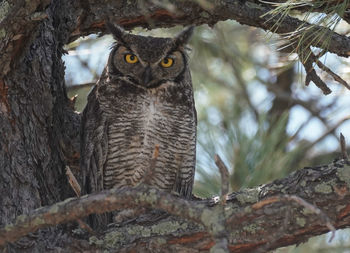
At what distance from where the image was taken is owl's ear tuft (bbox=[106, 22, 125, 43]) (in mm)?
2690

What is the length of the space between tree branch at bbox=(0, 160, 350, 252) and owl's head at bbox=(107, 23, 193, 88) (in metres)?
0.97

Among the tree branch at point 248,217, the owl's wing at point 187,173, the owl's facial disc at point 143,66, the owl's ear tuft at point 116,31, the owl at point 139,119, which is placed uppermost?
the owl's ear tuft at point 116,31

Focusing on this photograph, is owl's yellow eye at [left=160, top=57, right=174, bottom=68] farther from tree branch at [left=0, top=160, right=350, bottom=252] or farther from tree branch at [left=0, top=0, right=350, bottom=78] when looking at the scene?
tree branch at [left=0, top=160, right=350, bottom=252]

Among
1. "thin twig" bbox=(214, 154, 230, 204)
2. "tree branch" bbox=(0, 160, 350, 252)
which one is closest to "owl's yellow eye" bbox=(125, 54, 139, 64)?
"tree branch" bbox=(0, 160, 350, 252)

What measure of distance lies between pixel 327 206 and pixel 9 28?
1.17 metres

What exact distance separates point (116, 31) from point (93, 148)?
1.73 ft

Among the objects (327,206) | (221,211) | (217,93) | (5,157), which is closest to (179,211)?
(221,211)

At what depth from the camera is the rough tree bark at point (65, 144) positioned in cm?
194

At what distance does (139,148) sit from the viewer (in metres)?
2.72

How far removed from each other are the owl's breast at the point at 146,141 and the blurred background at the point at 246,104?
519mm

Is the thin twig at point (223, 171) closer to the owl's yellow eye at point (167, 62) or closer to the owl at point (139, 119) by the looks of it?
the owl at point (139, 119)

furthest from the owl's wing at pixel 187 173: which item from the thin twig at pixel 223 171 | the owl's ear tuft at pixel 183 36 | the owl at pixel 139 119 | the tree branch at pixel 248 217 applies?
the thin twig at pixel 223 171

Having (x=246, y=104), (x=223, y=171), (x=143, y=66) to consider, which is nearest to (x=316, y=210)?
(x=223, y=171)

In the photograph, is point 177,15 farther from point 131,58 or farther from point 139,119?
point 139,119
